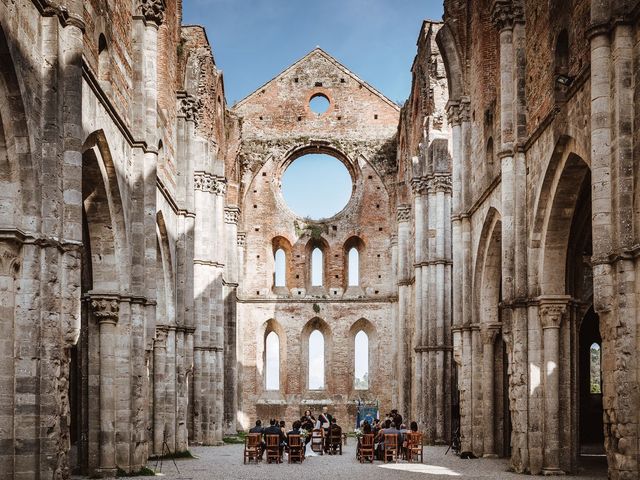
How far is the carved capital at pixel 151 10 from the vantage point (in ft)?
57.7

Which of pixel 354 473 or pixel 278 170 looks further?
pixel 278 170

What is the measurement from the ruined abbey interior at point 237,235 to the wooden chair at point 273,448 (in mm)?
2608

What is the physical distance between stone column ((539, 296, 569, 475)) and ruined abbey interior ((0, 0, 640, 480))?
1.5 inches

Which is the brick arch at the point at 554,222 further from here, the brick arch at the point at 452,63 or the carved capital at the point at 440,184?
the carved capital at the point at 440,184

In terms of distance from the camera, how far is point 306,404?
3606 cm

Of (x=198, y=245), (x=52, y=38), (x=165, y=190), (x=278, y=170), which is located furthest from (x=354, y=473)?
(x=278, y=170)

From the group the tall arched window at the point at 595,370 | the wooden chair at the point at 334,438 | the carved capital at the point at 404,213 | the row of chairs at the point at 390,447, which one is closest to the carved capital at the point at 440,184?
the carved capital at the point at 404,213

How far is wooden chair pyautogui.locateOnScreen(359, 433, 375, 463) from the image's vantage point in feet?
65.2

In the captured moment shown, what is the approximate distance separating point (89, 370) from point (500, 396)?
9692mm

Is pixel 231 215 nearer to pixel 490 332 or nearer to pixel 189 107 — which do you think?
pixel 189 107

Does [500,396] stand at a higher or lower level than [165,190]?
lower

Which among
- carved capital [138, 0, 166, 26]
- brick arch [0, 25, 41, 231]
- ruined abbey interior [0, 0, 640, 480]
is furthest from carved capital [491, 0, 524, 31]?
brick arch [0, 25, 41, 231]

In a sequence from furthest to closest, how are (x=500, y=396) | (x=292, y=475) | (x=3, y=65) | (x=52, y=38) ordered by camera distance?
(x=500, y=396)
(x=292, y=475)
(x=52, y=38)
(x=3, y=65)

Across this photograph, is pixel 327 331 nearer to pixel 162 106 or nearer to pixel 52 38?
pixel 162 106
